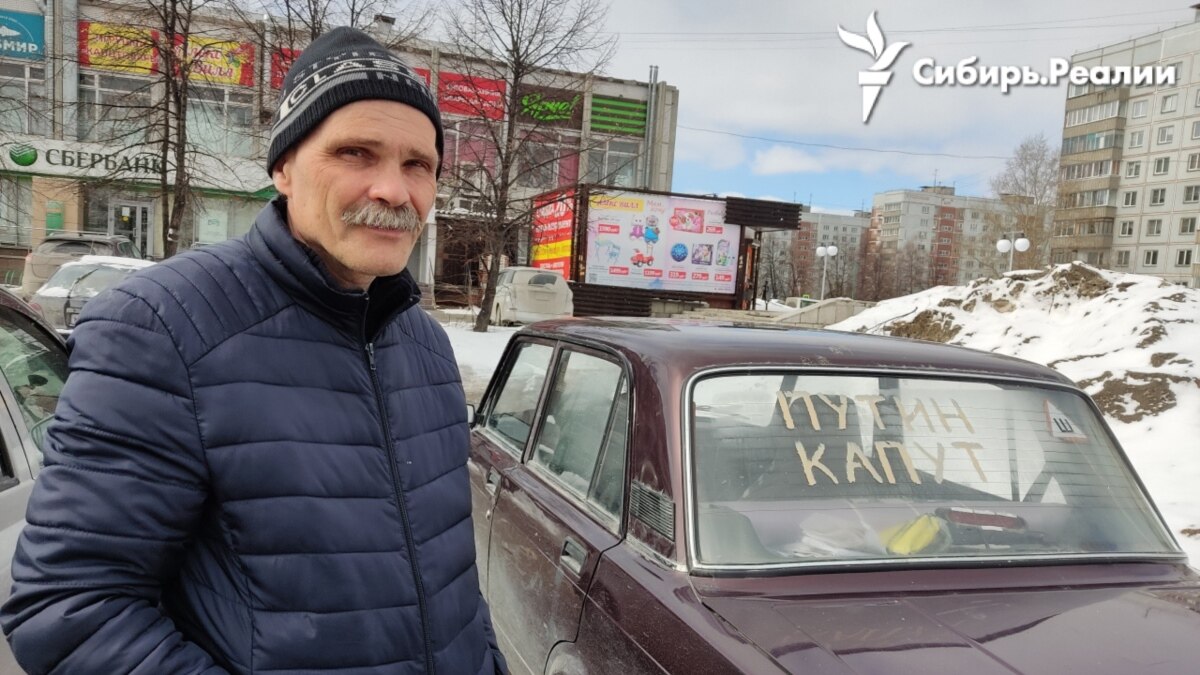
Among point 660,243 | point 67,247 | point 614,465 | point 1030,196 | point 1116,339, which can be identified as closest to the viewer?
point 614,465

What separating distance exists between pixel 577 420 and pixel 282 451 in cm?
171

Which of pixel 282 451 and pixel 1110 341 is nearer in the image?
pixel 282 451

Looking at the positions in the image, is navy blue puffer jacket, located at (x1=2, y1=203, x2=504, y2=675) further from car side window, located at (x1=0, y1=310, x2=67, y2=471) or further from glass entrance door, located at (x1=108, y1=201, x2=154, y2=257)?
glass entrance door, located at (x1=108, y1=201, x2=154, y2=257)

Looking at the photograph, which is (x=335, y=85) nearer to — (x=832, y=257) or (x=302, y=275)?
(x=302, y=275)

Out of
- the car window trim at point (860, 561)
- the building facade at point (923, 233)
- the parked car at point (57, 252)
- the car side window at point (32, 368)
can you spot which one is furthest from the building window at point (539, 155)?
the building facade at point (923, 233)

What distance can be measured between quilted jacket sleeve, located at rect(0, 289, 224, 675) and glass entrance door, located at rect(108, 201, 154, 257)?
106ft

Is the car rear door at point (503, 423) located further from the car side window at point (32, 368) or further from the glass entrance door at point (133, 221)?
the glass entrance door at point (133, 221)

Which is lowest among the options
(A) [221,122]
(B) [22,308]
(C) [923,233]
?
(B) [22,308]

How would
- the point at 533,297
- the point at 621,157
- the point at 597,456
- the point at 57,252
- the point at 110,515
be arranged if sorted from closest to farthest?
1. the point at 110,515
2. the point at 597,456
3. the point at 57,252
4. the point at 533,297
5. the point at 621,157

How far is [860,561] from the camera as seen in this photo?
203cm

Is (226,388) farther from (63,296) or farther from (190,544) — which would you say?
(63,296)

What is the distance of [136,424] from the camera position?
1.07 meters

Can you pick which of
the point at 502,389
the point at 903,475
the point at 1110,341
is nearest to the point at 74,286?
the point at 502,389

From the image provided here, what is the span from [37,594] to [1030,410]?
2723 millimetres
